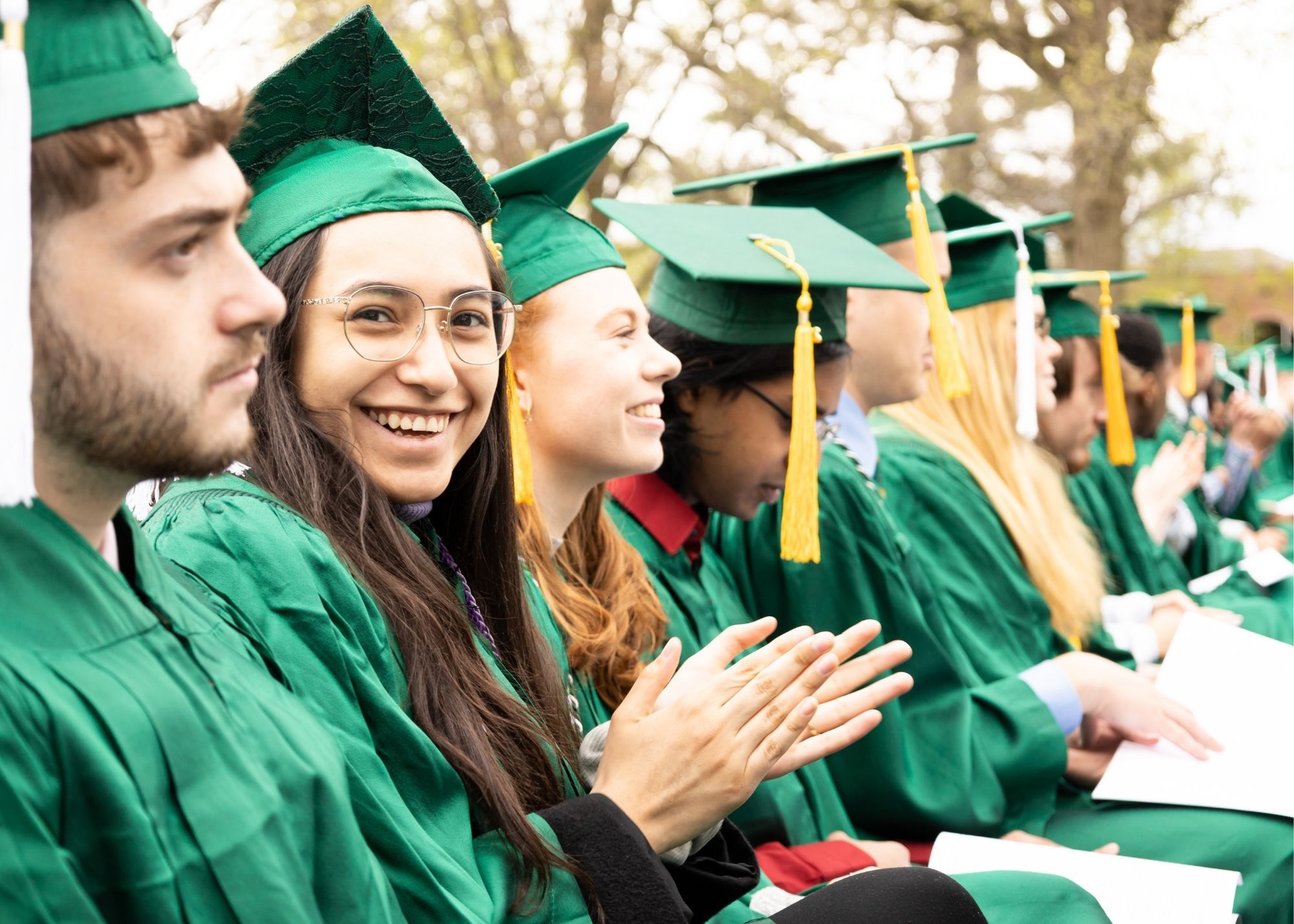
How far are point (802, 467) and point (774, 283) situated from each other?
0.46 metres

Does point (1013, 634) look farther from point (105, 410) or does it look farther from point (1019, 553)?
point (105, 410)

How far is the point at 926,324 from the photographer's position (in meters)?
3.87

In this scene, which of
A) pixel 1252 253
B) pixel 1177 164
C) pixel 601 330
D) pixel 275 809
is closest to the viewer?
pixel 275 809

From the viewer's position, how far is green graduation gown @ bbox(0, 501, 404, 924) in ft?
3.52

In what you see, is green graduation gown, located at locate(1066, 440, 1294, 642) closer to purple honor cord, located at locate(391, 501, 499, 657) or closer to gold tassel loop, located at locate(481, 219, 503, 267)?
gold tassel loop, located at locate(481, 219, 503, 267)

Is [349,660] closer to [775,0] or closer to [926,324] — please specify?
[926,324]

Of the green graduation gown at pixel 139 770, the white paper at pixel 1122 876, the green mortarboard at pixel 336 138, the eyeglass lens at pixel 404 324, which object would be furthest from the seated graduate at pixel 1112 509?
the green graduation gown at pixel 139 770

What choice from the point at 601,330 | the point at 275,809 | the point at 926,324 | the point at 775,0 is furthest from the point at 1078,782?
the point at 775,0

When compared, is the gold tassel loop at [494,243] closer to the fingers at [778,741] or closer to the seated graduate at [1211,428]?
the fingers at [778,741]

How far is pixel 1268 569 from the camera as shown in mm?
5477

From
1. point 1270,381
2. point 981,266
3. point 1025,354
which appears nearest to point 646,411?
point 1025,354

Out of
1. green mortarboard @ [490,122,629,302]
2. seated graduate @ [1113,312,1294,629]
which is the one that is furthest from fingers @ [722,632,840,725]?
seated graduate @ [1113,312,1294,629]

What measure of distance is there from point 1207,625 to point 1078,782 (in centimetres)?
60

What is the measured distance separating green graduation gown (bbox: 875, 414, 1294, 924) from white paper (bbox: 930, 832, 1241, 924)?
1.99ft
